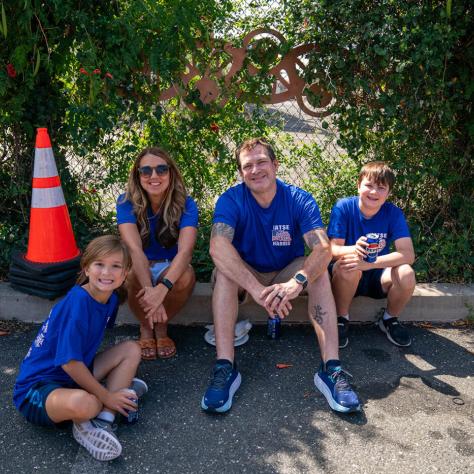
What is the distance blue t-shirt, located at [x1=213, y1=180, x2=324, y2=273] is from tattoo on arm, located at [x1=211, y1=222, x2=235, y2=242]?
25mm

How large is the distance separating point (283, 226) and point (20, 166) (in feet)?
7.58

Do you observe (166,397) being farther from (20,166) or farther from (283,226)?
(20,166)

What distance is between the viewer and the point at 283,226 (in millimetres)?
3418

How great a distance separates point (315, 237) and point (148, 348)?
1274mm

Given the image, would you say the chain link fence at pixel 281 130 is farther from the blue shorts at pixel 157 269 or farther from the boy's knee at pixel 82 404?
the boy's knee at pixel 82 404

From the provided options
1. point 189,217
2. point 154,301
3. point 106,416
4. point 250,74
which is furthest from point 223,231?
point 250,74

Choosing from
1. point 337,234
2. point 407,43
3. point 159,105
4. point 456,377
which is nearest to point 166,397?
point 337,234

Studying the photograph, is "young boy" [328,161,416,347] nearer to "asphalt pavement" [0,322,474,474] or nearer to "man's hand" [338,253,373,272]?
"man's hand" [338,253,373,272]

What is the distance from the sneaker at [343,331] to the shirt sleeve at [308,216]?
70 cm

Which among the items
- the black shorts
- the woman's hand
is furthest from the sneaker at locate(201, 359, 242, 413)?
the black shorts

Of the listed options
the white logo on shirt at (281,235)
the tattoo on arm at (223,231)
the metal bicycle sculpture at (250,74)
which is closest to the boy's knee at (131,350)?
the tattoo on arm at (223,231)

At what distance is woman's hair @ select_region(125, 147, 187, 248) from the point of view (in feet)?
11.2

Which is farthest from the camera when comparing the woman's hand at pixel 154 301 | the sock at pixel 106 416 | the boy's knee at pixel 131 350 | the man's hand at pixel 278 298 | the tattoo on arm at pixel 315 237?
the tattoo on arm at pixel 315 237

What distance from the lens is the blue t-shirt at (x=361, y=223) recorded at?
11.7 ft
